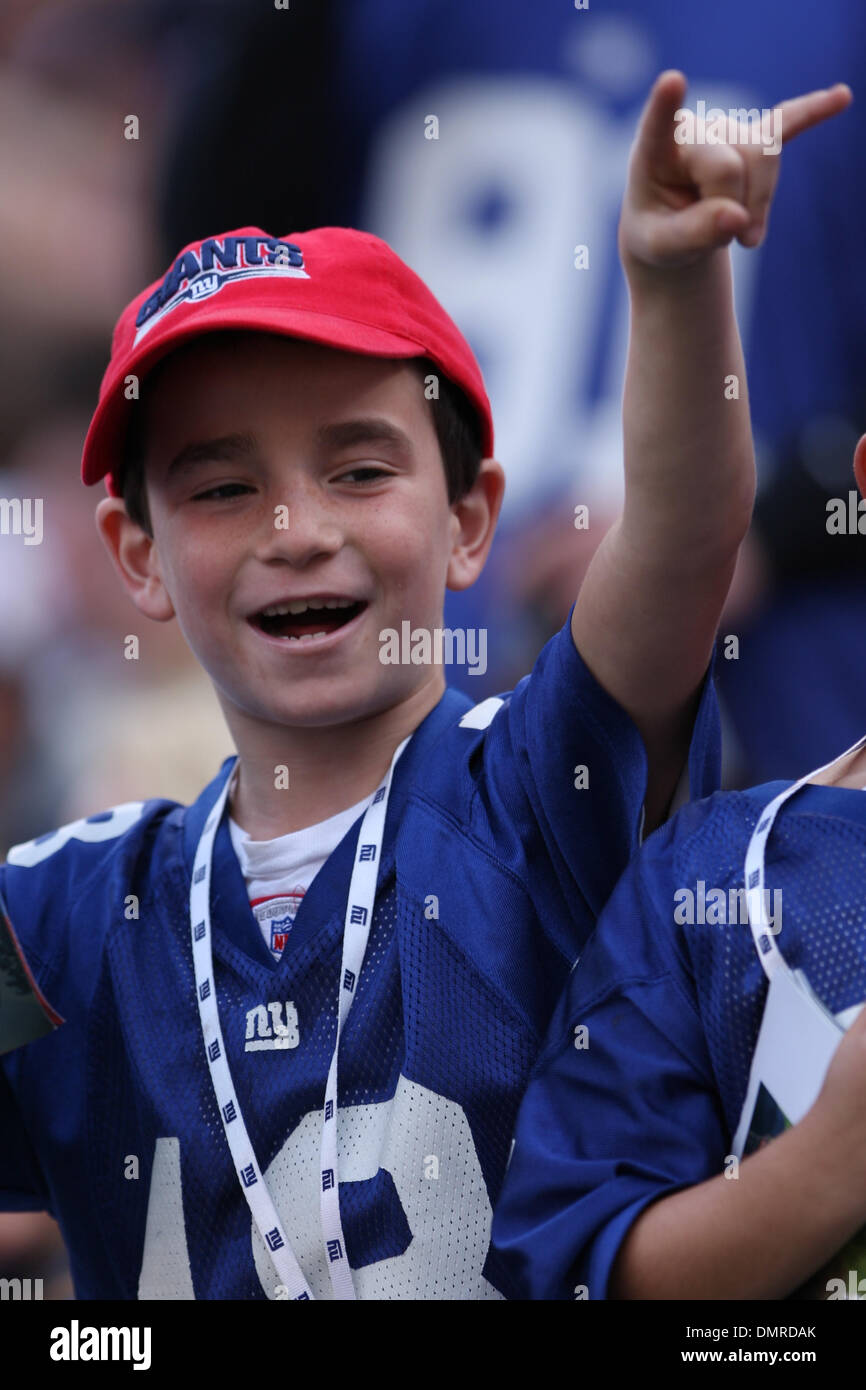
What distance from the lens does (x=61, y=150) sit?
2566 mm

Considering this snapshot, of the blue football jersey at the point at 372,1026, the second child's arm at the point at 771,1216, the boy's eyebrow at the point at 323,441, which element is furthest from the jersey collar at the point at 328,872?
the second child's arm at the point at 771,1216

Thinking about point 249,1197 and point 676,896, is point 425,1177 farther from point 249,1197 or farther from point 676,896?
point 676,896

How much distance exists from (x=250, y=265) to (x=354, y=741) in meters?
0.38

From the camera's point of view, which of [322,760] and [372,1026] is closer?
[372,1026]

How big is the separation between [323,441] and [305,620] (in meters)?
0.14

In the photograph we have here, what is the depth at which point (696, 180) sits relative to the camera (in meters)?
0.83

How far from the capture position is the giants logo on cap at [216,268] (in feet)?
3.87

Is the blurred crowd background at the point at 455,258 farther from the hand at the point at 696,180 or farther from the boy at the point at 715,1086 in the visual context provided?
the hand at the point at 696,180

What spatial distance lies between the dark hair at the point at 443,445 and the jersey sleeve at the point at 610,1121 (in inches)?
16.8

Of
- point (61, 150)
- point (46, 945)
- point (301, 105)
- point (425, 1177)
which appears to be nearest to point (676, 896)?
point (425, 1177)

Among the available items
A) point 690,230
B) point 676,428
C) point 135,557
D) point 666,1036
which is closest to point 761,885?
point 666,1036

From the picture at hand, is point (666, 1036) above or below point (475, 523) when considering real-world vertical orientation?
below

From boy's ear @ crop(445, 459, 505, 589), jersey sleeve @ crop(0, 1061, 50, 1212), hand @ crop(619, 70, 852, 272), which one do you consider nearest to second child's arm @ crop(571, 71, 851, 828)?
hand @ crop(619, 70, 852, 272)

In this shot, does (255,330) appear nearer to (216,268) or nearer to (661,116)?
(216,268)
